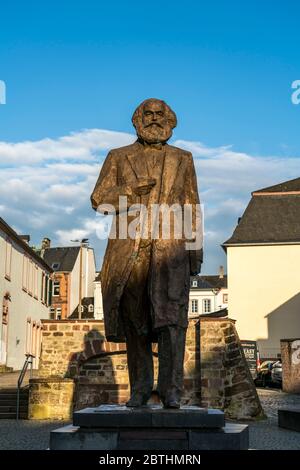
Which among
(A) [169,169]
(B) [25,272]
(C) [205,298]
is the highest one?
(C) [205,298]

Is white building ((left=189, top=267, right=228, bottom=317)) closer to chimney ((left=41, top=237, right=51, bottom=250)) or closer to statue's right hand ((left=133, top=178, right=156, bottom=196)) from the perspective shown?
chimney ((left=41, top=237, right=51, bottom=250))

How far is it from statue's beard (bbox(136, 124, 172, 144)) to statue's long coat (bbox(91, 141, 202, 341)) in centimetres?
11

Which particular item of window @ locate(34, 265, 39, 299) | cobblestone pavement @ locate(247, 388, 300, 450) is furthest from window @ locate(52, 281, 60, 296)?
cobblestone pavement @ locate(247, 388, 300, 450)

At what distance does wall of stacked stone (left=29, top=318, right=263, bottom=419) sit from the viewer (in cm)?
1752

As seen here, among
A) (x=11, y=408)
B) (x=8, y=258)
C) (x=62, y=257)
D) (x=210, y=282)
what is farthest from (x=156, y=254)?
(x=210, y=282)

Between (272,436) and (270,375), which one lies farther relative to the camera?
(270,375)

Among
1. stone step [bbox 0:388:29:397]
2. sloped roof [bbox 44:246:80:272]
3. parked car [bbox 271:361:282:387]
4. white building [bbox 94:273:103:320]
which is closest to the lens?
stone step [bbox 0:388:29:397]

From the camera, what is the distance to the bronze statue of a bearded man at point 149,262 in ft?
18.5

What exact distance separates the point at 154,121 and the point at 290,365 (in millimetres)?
22417

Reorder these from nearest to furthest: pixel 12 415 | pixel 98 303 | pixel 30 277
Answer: pixel 12 415 → pixel 30 277 → pixel 98 303

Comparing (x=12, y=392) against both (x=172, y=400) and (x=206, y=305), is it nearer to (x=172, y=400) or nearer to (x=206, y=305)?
(x=172, y=400)

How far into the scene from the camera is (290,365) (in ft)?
88.5
